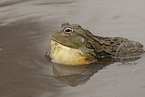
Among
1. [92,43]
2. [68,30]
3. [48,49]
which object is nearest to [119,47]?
[92,43]

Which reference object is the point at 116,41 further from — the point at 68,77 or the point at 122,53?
the point at 68,77

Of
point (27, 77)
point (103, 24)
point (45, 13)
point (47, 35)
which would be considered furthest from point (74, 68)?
point (45, 13)

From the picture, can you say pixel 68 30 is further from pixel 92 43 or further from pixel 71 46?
pixel 92 43

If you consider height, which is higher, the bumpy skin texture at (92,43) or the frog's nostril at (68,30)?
the frog's nostril at (68,30)

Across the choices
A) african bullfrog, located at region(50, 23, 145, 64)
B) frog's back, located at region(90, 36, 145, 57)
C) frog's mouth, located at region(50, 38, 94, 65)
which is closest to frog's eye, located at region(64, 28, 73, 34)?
african bullfrog, located at region(50, 23, 145, 64)

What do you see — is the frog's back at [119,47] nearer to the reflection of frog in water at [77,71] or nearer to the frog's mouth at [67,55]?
the reflection of frog in water at [77,71]

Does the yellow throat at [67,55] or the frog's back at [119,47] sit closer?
the yellow throat at [67,55]

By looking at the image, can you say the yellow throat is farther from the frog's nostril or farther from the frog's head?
the frog's nostril

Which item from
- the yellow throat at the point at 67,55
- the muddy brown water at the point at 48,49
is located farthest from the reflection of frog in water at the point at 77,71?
the yellow throat at the point at 67,55
